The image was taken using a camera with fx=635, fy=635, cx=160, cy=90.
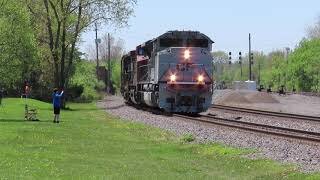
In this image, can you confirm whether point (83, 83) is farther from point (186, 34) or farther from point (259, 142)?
point (259, 142)

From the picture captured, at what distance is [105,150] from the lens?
61.8 feet

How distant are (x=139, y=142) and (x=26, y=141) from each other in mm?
3784

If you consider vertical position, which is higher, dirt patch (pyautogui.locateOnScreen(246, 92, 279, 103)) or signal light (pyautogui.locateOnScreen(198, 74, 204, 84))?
signal light (pyautogui.locateOnScreen(198, 74, 204, 84))

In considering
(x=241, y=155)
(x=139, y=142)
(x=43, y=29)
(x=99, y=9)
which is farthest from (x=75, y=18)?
(x=241, y=155)

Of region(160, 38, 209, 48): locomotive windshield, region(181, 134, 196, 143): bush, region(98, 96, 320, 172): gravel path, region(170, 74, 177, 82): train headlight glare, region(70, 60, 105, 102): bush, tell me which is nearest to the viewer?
region(98, 96, 320, 172): gravel path

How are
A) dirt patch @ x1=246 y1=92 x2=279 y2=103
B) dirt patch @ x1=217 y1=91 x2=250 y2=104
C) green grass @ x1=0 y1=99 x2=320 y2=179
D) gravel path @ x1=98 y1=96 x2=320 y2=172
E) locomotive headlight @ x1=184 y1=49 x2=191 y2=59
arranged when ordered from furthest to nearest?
1. dirt patch @ x1=217 y1=91 x2=250 y2=104
2. dirt patch @ x1=246 y1=92 x2=279 y2=103
3. locomotive headlight @ x1=184 y1=49 x2=191 y2=59
4. gravel path @ x1=98 y1=96 x2=320 y2=172
5. green grass @ x1=0 y1=99 x2=320 y2=179

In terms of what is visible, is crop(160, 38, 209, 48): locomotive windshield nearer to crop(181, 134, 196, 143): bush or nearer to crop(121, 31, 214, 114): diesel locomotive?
crop(121, 31, 214, 114): diesel locomotive

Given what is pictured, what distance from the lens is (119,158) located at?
17.0 metres

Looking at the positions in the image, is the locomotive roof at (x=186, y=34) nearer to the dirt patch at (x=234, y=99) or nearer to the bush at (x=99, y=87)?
the dirt patch at (x=234, y=99)

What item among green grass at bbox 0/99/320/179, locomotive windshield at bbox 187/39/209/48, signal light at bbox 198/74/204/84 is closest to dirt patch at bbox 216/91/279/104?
locomotive windshield at bbox 187/39/209/48

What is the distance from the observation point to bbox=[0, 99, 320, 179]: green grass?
13.8 m

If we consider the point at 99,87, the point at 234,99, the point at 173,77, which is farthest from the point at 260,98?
the point at 99,87

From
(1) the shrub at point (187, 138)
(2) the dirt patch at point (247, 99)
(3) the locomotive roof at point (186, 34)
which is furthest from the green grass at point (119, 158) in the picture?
(2) the dirt patch at point (247, 99)

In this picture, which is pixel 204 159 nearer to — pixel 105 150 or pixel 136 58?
pixel 105 150
